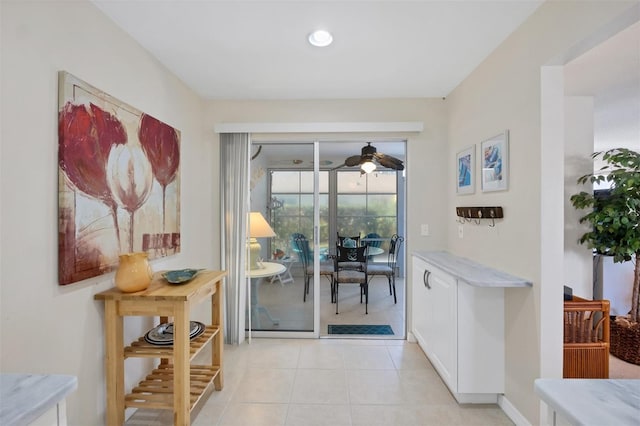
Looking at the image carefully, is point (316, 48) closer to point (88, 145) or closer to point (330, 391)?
point (88, 145)

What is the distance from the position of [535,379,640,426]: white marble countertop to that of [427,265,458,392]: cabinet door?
1.28m

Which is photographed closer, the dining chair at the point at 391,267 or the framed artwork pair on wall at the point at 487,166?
the framed artwork pair on wall at the point at 487,166

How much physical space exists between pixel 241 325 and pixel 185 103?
2.17 meters

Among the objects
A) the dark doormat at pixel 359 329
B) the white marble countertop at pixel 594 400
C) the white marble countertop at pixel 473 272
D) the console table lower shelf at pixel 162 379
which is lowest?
the dark doormat at pixel 359 329

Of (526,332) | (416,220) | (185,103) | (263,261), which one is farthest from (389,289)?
(185,103)

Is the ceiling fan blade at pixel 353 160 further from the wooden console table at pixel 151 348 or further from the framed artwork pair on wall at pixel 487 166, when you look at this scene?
the wooden console table at pixel 151 348

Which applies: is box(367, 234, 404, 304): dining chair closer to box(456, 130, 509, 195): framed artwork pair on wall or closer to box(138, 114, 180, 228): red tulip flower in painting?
box(456, 130, 509, 195): framed artwork pair on wall

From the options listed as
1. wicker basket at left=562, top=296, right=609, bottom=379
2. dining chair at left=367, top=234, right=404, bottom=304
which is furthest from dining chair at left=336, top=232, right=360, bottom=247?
wicker basket at left=562, top=296, right=609, bottom=379

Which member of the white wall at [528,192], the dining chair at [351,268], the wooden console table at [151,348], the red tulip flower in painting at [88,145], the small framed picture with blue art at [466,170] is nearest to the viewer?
the red tulip flower in painting at [88,145]

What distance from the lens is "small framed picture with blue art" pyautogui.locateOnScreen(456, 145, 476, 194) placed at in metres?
2.46

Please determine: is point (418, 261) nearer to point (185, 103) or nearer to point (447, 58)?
point (447, 58)

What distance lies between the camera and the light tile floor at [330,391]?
1942 millimetres

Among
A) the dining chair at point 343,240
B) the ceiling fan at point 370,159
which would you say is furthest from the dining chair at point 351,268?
the ceiling fan at point 370,159

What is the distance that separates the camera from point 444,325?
2172mm
